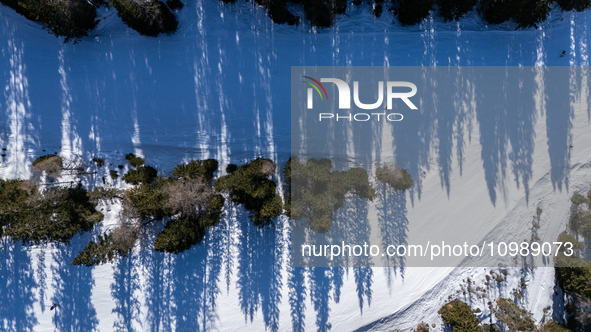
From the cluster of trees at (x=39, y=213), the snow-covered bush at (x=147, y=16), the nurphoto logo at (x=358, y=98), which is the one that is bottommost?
the cluster of trees at (x=39, y=213)

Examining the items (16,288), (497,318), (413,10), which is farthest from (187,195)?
(497,318)

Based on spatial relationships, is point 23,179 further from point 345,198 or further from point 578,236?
point 578,236

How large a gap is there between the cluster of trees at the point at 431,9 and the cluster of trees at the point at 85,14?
13.5 ft

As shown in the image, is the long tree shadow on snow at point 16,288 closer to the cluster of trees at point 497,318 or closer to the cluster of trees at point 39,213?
the cluster of trees at point 39,213

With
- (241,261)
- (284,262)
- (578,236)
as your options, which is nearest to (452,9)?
(578,236)

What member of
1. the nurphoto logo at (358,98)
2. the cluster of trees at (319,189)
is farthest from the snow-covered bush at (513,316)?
the nurphoto logo at (358,98)

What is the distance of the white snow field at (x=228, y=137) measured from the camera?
18.6 m

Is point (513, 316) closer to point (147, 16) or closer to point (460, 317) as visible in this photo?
point (460, 317)

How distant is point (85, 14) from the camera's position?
57.3 ft

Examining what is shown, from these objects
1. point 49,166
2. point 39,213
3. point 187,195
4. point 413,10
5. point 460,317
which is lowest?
point 460,317

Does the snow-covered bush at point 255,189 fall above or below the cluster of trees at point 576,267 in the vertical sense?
above

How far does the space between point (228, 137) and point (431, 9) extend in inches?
612

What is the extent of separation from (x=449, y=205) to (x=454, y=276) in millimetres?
4746

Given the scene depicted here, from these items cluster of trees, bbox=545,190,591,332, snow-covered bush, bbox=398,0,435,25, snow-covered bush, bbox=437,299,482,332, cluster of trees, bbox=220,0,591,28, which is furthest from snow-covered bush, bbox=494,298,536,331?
snow-covered bush, bbox=398,0,435,25
